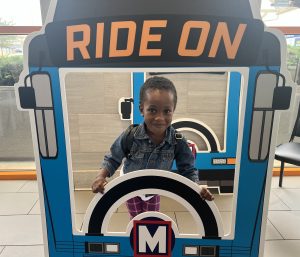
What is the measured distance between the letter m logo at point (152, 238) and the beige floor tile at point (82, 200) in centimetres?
100

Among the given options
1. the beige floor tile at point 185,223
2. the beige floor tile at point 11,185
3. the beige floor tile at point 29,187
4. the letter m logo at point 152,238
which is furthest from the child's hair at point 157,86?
the beige floor tile at point 11,185

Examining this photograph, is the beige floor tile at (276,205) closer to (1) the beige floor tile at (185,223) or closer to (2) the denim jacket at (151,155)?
(1) the beige floor tile at (185,223)

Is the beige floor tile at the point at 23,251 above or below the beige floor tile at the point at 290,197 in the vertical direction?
above

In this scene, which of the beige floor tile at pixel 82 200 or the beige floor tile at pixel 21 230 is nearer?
the beige floor tile at pixel 21 230

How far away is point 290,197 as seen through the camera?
6.92 feet

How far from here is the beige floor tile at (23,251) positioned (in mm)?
1490

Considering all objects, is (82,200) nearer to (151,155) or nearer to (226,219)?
(226,219)

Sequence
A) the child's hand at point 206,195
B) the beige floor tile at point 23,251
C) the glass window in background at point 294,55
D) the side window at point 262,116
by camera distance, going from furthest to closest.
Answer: the glass window in background at point 294,55, the beige floor tile at point 23,251, the child's hand at point 206,195, the side window at point 262,116

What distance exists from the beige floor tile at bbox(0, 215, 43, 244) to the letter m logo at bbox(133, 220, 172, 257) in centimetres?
85

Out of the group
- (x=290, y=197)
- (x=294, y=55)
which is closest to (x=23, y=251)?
(x=290, y=197)

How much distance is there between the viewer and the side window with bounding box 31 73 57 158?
83 centimetres

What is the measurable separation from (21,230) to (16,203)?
1.22 feet

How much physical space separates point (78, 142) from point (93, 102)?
307 millimetres

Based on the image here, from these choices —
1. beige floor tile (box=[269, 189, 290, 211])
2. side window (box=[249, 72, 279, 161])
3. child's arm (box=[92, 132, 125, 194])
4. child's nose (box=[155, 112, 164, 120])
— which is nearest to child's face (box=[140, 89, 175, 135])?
child's nose (box=[155, 112, 164, 120])
